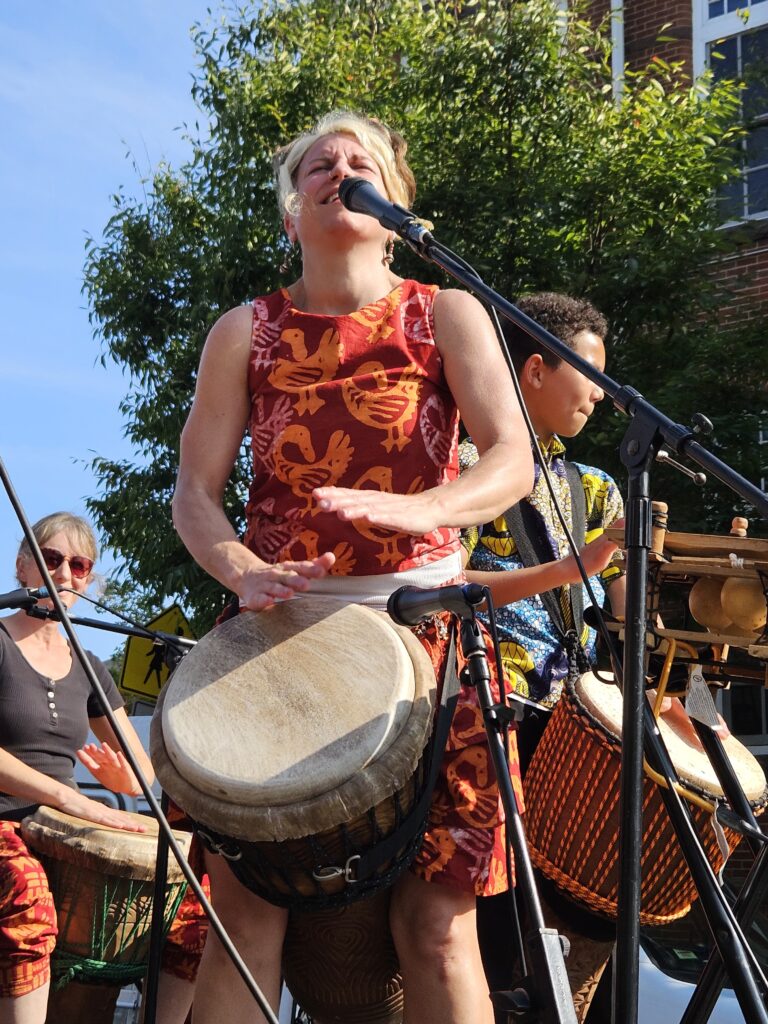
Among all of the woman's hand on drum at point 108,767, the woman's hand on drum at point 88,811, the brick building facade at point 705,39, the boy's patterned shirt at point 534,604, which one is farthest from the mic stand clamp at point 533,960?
the brick building facade at point 705,39

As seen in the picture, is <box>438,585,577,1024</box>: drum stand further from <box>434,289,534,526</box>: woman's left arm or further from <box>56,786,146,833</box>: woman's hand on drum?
<box>56,786,146,833</box>: woman's hand on drum

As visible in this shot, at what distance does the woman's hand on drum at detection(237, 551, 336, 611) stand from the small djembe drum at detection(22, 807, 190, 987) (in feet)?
5.83

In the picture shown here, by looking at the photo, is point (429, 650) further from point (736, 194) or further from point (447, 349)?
point (736, 194)

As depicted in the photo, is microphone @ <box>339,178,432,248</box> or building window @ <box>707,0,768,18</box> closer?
microphone @ <box>339,178,432,248</box>

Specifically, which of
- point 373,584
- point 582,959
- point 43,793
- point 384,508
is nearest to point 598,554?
Answer: point 373,584

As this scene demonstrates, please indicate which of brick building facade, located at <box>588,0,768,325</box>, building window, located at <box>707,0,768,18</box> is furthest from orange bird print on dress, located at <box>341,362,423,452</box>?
building window, located at <box>707,0,768,18</box>

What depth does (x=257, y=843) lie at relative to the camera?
7.14 ft

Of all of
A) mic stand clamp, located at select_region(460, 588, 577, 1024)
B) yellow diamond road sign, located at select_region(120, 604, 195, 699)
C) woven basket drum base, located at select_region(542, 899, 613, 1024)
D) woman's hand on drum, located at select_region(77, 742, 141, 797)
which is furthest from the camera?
yellow diamond road sign, located at select_region(120, 604, 195, 699)

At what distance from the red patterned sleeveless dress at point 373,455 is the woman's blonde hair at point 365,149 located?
0.30 metres

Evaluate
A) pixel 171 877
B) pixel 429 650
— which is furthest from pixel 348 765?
pixel 171 877

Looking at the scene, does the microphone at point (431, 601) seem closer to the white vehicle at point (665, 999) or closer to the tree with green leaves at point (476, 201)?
the white vehicle at point (665, 999)

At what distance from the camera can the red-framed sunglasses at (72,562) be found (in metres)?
4.68

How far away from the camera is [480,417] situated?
2498 mm

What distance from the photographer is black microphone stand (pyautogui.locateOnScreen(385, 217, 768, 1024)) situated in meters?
1.90
